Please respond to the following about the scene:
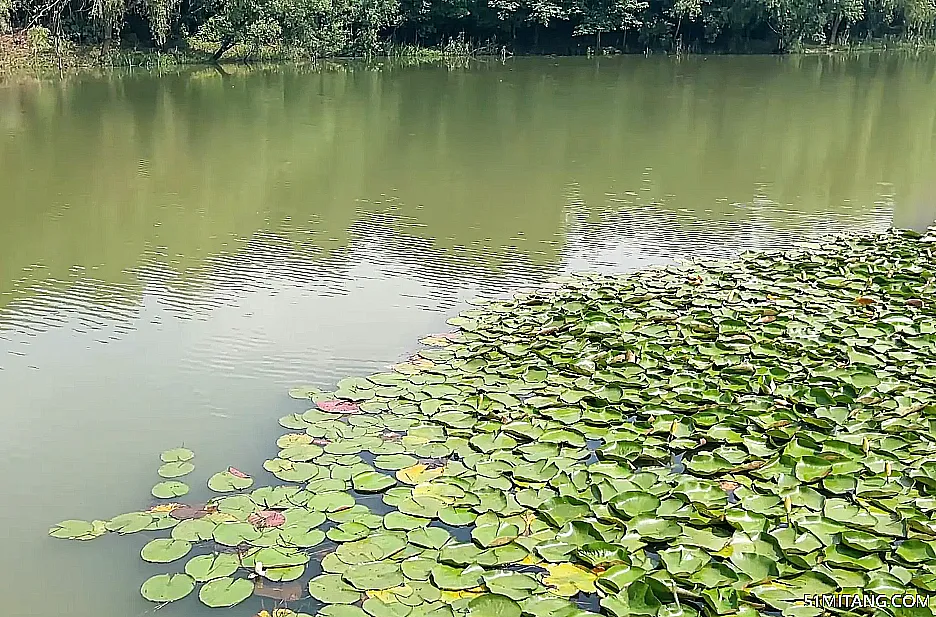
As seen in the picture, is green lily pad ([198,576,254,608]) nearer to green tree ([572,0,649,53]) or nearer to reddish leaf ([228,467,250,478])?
reddish leaf ([228,467,250,478])

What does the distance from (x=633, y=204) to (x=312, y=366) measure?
11.7 ft

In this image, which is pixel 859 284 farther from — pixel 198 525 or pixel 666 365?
pixel 198 525

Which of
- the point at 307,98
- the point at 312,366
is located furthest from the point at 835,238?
the point at 307,98

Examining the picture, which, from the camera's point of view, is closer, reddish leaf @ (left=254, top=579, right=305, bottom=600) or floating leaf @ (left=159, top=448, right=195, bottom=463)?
reddish leaf @ (left=254, top=579, right=305, bottom=600)

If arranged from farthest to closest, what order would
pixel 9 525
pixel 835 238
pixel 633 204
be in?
pixel 633 204
pixel 835 238
pixel 9 525

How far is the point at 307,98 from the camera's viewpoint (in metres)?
12.8

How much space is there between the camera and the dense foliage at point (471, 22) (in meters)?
18.7

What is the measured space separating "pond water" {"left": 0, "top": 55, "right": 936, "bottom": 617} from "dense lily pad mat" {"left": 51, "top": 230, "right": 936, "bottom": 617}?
23 centimetres

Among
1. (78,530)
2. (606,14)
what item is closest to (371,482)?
(78,530)

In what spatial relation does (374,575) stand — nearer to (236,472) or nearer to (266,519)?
(266,519)

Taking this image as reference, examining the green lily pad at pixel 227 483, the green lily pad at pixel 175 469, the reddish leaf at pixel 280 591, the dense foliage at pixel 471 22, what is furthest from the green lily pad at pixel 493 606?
the dense foliage at pixel 471 22

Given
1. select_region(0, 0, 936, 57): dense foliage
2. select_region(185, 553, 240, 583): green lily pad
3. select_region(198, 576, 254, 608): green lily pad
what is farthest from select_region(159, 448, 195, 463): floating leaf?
select_region(0, 0, 936, 57): dense foliage

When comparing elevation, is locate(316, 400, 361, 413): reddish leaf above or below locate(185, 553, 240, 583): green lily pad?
above

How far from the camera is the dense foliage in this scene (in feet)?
61.3
